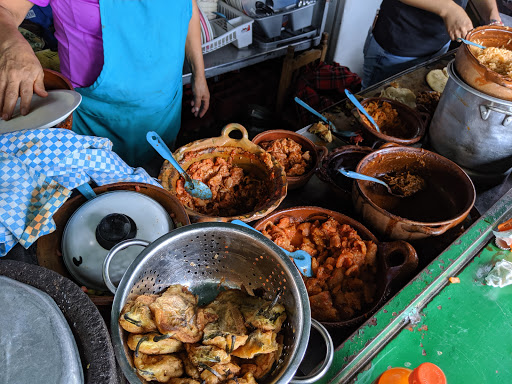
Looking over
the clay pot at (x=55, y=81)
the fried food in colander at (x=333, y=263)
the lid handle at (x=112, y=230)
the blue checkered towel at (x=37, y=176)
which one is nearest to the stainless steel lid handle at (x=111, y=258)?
the lid handle at (x=112, y=230)

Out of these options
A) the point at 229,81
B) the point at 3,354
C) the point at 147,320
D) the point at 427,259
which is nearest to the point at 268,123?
the point at 229,81

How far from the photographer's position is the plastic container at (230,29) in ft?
10.7

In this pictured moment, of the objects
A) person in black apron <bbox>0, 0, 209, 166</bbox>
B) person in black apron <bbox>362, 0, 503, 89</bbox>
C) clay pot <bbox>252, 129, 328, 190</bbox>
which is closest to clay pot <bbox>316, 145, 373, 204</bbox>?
clay pot <bbox>252, 129, 328, 190</bbox>

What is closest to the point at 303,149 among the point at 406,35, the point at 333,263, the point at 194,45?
the point at 333,263

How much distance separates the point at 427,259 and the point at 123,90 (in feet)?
6.15

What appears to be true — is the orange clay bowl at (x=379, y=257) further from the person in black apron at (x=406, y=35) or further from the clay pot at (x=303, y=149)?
the person in black apron at (x=406, y=35)

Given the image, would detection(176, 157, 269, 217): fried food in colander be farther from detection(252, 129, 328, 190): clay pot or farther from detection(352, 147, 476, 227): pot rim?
detection(352, 147, 476, 227): pot rim

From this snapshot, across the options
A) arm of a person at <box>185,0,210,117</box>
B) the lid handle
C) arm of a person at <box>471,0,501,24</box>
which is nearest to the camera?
the lid handle

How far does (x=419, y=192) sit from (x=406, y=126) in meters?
0.60

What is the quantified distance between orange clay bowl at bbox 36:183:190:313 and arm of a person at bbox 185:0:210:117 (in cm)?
135

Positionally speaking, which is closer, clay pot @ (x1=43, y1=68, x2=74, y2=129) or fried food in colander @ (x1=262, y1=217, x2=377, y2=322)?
fried food in colander @ (x1=262, y1=217, x2=377, y2=322)

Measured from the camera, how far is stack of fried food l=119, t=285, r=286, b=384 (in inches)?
35.4

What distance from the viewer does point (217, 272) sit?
48.3 inches

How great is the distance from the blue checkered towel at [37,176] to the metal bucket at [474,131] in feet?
5.58
